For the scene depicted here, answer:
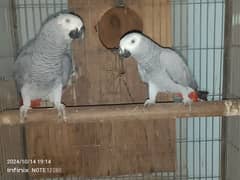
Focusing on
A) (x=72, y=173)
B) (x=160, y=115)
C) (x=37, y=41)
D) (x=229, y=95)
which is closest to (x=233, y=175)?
(x=229, y=95)

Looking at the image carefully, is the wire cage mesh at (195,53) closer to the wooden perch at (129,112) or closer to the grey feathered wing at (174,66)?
the grey feathered wing at (174,66)

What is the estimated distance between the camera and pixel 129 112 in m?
1.27

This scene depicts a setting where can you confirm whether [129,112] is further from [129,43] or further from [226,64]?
[226,64]

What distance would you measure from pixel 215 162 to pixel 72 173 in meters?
0.80

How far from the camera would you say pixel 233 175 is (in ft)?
5.69

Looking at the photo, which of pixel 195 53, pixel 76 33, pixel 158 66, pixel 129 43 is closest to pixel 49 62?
pixel 76 33

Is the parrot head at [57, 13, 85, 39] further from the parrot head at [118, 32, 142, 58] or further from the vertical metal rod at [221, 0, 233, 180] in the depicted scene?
the vertical metal rod at [221, 0, 233, 180]

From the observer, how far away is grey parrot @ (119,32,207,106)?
130 cm

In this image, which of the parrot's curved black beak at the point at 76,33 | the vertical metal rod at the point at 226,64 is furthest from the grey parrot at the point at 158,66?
the vertical metal rod at the point at 226,64

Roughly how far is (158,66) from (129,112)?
9.4 inches

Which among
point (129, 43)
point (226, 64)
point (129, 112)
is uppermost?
point (129, 43)

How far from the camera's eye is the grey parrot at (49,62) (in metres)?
1.25

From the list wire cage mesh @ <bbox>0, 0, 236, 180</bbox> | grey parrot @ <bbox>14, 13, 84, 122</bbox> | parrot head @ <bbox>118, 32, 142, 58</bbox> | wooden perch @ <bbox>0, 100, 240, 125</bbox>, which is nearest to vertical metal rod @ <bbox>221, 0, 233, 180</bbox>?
wire cage mesh @ <bbox>0, 0, 236, 180</bbox>

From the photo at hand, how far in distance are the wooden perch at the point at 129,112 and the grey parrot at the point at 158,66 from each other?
5 cm
